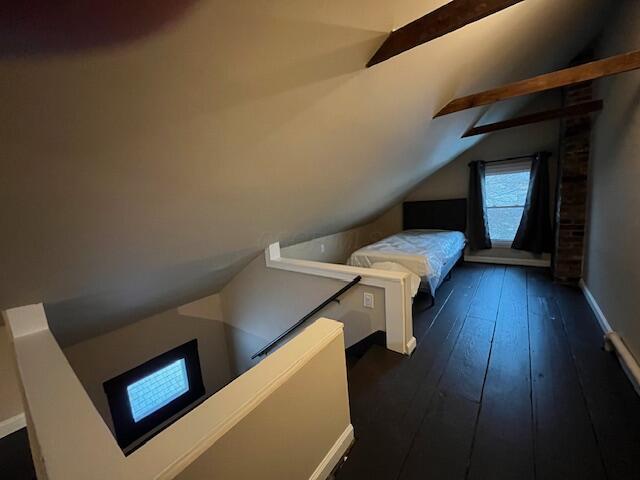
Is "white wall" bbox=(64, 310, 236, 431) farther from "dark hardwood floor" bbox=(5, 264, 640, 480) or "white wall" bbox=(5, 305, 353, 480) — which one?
"white wall" bbox=(5, 305, 353, 480)

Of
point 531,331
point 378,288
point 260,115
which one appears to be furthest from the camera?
point 531,331

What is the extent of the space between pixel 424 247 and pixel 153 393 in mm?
3672

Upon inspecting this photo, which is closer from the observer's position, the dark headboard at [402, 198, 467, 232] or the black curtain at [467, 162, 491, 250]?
the black curtain at [467, 162, 491, 250]

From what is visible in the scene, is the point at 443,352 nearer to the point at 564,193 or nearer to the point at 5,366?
the point at 564,193

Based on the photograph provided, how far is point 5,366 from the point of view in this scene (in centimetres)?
188

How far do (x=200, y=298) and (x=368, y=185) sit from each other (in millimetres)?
2493

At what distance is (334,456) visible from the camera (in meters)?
1.28

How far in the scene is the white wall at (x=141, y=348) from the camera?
2.45 m

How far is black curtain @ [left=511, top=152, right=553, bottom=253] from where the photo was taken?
3.81 meters

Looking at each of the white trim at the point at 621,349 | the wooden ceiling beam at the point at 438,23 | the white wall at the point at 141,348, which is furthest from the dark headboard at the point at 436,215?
the wooden ceiling beam at the point at 438,23

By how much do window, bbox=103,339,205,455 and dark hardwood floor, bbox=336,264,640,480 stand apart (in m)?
2.33

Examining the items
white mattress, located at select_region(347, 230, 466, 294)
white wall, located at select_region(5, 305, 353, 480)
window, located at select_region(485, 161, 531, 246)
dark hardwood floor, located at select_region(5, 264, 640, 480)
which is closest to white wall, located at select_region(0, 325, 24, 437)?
dark hardwood floor, located at select_region(5, 264, 640, 480)

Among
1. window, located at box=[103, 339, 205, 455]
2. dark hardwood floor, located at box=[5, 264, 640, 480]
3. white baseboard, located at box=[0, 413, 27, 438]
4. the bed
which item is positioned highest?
the bed

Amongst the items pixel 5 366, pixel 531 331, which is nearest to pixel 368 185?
pixel 531 331
